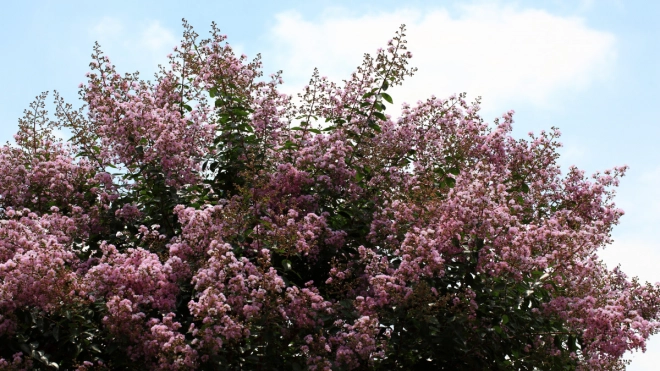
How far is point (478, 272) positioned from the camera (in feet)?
24.5

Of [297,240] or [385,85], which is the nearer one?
[297,240]

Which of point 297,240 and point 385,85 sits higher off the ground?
point 385,85

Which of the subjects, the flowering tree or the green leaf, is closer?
the flowering tree

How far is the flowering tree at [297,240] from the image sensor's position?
687 cm

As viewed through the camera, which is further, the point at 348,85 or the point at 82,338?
the point at 348,85

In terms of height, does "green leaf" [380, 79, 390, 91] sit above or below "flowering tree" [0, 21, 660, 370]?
above

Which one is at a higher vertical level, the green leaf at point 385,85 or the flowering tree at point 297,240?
the green leaf at point 385,85

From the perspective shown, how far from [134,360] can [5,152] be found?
448 centimetres

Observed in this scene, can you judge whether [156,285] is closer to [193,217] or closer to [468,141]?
[193,217]

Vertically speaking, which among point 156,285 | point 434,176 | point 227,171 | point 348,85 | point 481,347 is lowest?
point 156,285

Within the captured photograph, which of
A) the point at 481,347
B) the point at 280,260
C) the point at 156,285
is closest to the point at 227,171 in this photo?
the point at 280,260

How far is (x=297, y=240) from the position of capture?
7.32 metres

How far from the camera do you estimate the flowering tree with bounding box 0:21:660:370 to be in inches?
270

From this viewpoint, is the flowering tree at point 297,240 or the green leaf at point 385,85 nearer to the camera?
the flowering tree at point 297,240
